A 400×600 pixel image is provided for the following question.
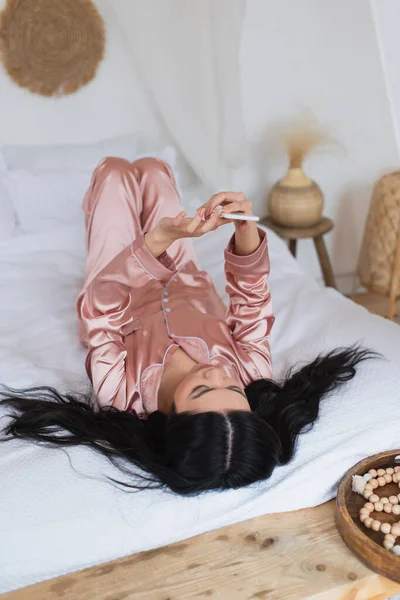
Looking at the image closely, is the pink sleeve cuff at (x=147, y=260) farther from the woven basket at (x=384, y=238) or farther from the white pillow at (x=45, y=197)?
the woven basket at (x=384, y=238)

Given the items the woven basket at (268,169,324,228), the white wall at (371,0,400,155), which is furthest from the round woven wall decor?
the white wall at (371,0,400,155)

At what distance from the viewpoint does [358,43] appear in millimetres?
3324

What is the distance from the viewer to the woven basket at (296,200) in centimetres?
312

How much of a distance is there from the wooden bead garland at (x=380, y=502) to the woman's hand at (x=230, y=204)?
26.8 inches

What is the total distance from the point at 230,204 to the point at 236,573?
841 millimetres

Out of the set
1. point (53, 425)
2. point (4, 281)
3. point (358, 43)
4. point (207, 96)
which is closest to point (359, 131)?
point (358, 43)

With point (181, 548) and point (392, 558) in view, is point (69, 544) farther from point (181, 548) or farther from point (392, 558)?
point (392, 558)

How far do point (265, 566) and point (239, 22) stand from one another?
2.08 metres

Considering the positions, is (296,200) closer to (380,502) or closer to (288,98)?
(288,98)

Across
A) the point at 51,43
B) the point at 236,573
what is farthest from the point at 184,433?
the point at 51,43

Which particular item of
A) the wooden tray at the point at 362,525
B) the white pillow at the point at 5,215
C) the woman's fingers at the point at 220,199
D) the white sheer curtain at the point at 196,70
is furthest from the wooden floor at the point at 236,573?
the white sheer curtain at the point at 196,70

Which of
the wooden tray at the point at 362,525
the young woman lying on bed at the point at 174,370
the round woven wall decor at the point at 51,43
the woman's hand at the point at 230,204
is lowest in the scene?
the wooden tray at the point at 362,525

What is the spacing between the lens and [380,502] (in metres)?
1.41

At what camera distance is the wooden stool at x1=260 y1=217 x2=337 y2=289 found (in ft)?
10.3
